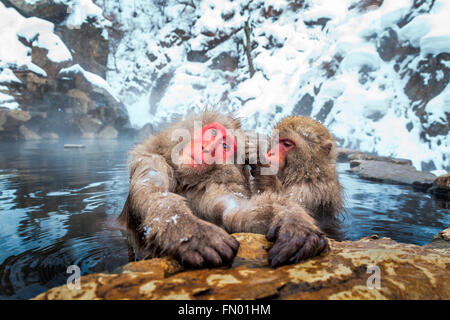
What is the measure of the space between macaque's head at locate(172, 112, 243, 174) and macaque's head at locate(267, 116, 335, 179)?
21.4 inches

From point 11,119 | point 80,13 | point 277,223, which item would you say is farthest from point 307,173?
point 80,13

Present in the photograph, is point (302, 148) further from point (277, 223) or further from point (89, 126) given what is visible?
point (89, 126)

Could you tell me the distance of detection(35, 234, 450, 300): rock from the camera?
2.63 feet

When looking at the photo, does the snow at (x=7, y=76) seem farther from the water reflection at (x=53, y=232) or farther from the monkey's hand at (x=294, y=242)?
the monkey's hand at (x=294, y=242)

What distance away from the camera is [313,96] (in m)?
11.4

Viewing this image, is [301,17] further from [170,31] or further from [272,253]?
[170,31]

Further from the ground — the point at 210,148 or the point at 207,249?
the point at 210,148

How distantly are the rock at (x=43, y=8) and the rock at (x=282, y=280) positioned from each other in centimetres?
2273

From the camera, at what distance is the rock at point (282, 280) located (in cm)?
80

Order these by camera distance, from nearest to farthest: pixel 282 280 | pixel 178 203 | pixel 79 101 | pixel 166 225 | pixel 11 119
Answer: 1. pixel 282 280
2. pixel 166 225
3. pixel 178 203
4. pixel 11 119
5. pixel 79 101

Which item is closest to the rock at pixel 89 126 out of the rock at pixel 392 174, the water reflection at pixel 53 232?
the water reflection at pixel 53 232

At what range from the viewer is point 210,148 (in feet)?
5.69
